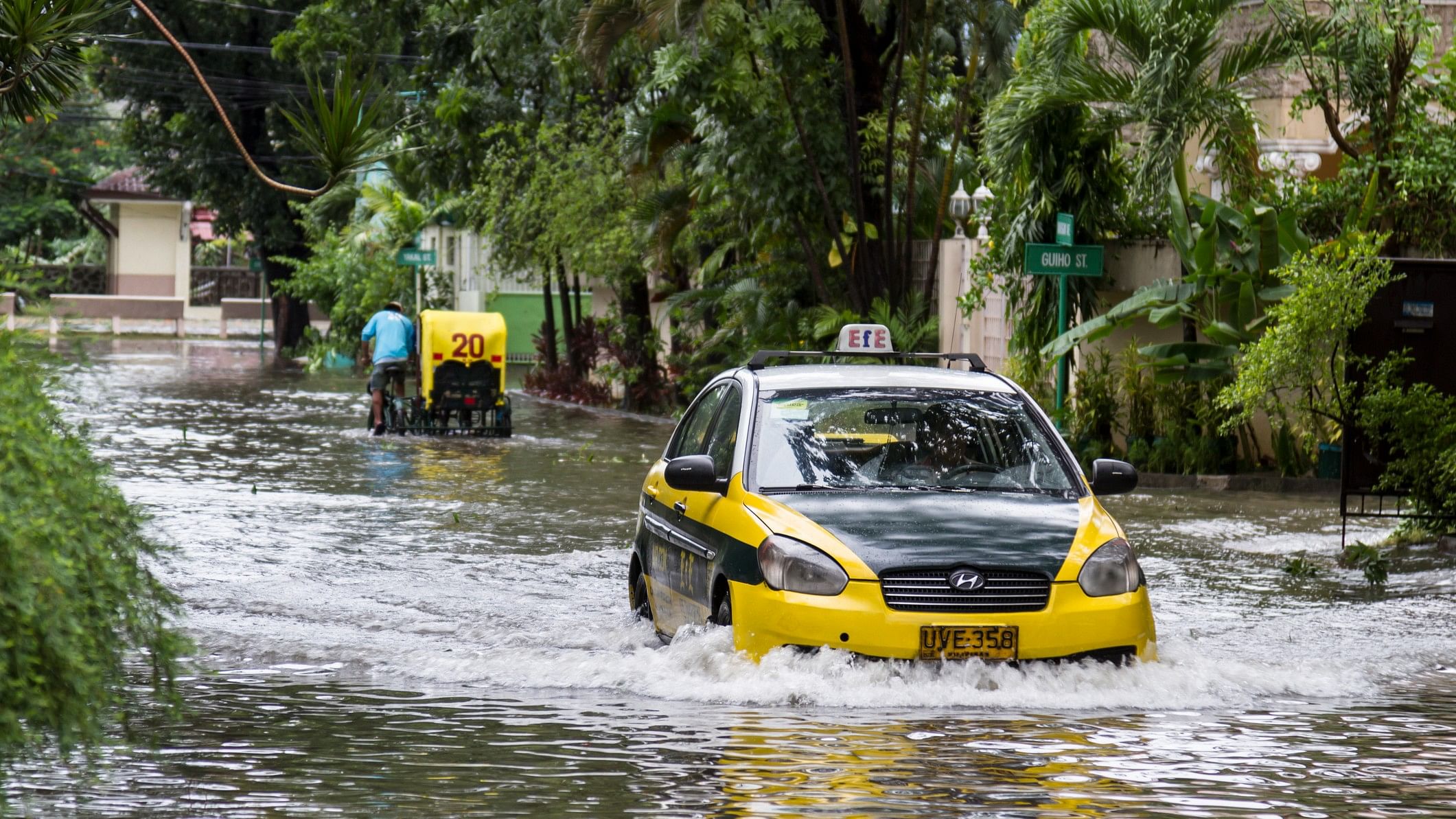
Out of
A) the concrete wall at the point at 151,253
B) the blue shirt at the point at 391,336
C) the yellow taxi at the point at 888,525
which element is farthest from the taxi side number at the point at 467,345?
the concrete wall at the point at 151,253

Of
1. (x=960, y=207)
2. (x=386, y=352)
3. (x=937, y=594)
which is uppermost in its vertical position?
(x=960, y=207)

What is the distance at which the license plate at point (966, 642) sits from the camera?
323 inches

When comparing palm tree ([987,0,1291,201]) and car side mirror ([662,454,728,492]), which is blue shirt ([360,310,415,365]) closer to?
palm tree ([987,0,1291,201])

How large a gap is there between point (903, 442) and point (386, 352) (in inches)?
676

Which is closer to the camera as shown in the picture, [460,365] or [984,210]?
[984,210]

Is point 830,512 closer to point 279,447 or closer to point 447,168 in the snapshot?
point 279,447

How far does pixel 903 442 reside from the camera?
376 inches

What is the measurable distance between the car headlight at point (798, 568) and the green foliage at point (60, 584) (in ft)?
9.03

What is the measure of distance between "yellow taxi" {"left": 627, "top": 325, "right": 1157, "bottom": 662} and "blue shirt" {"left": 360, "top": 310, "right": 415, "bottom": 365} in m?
15.7

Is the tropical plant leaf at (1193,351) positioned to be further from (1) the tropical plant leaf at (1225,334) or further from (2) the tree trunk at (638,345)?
(2) the tree trunk at (638,345)

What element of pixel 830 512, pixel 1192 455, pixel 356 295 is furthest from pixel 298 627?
pixel 356 295

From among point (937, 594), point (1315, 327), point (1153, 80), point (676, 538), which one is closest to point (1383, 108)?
point (1153, 80)

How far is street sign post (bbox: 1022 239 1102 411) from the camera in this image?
20531mm

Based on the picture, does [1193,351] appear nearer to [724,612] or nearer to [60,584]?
[724,612]
